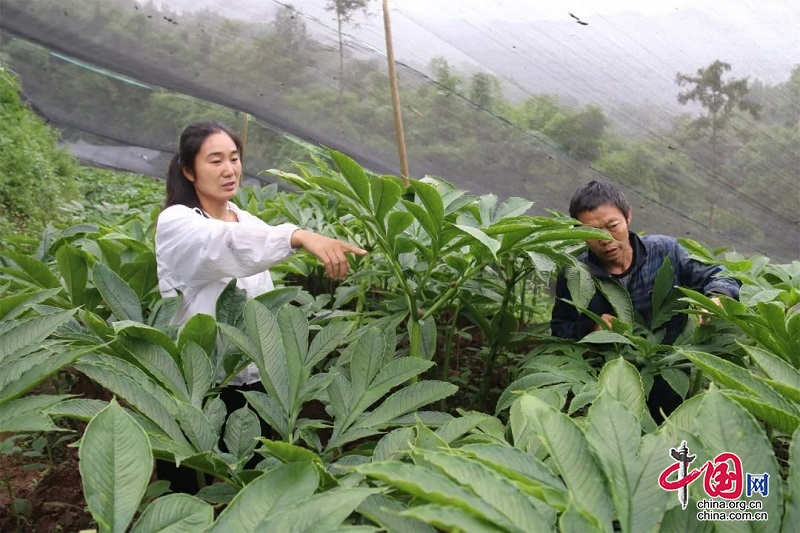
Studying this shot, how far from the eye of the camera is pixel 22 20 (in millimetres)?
5016

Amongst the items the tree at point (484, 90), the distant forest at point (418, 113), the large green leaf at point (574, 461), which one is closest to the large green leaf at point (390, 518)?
the large green leaf at point (574, 461)

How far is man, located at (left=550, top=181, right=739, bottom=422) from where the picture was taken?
4.89 feet

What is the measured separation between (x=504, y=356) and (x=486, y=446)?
4.66 ft

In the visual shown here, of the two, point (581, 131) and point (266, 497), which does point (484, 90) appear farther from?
point (266, 497)

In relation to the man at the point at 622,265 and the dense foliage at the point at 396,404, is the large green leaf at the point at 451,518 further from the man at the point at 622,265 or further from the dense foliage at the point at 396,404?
the man at the point at 622,265

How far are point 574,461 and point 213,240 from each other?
81 cm

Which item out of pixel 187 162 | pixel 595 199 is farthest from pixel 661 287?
pixel 187 162

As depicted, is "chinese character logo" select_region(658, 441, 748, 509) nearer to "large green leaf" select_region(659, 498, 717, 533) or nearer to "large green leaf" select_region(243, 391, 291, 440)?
"large green leaf" select_region(659, 498, 717, 533)

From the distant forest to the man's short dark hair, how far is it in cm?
181

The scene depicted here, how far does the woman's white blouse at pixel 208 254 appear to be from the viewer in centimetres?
115

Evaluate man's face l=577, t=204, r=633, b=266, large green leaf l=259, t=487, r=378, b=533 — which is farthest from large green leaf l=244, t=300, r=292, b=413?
man's face l=577, t=204, r=633, b=266

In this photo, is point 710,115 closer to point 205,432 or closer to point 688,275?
point 688,275

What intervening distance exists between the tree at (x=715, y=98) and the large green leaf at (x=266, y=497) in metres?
3.03

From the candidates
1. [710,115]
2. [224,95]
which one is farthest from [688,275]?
[224,95]
